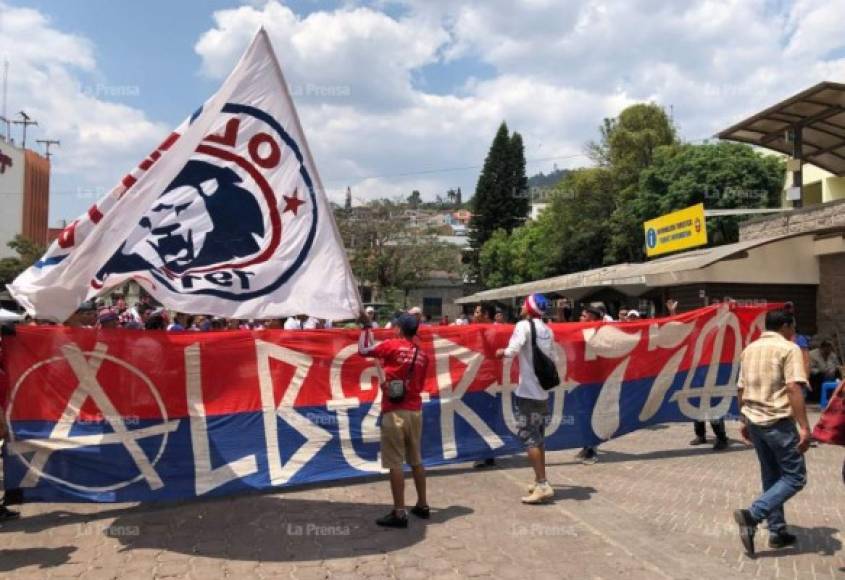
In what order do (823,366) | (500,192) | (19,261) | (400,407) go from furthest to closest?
(500,192)
(19,261)
(823,366)
(400,407)

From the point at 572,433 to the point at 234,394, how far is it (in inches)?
160

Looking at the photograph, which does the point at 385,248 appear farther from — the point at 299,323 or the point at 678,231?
the point at 299,323

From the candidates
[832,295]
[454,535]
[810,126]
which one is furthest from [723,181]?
[454,535]

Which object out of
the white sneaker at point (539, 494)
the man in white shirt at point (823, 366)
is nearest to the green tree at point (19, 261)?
the man in white shirt at point (823, 366)

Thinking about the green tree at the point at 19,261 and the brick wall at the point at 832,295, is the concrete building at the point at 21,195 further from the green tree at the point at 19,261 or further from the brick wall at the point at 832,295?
the brick wall at the point at 832,295

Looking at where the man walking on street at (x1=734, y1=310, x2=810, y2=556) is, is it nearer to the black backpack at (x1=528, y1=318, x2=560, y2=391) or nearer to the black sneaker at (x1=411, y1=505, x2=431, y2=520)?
the black backpack at (x1=528, y1=318, x2=560, y2=391)

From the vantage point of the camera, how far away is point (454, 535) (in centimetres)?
561

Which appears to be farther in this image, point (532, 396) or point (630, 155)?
point (630, 155)

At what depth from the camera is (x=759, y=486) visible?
7098 millimetres

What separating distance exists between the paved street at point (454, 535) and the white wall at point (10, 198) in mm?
73344

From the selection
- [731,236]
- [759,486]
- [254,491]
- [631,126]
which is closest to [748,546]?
[759,486]

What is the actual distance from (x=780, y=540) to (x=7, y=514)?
6402 mm

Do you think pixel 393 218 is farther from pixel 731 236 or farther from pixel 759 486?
pixel 759 486

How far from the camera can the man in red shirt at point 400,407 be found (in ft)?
18.9
